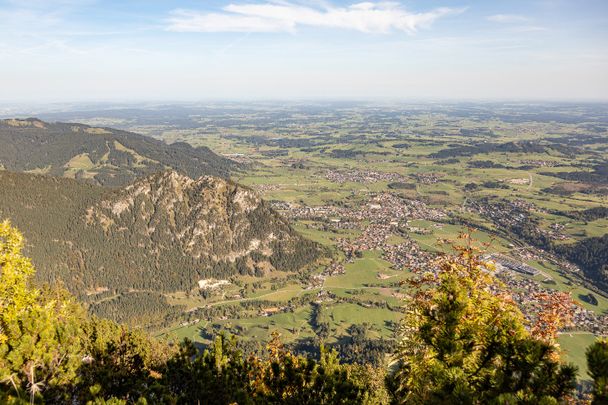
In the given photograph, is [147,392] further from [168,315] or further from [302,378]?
[168,315]

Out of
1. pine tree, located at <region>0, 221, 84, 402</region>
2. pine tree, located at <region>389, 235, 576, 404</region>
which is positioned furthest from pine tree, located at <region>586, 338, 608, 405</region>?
pine tree, located at <region>0, 221, 84, 402</region>

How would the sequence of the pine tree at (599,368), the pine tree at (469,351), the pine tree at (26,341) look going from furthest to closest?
1. the pine tree at (26,341)
2. the pine tree at (469,351)
3. the pine tree at (599,368)

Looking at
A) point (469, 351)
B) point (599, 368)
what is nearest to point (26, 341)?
point (469, 351)

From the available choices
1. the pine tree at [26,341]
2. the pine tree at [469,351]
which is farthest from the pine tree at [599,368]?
the pine tree at [26,341]

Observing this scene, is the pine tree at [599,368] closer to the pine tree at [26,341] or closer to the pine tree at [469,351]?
the pine tree at [469,351]

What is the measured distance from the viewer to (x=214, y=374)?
113 ft

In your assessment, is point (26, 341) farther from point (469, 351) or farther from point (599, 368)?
point (599, 368)

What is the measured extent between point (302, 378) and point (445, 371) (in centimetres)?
2252

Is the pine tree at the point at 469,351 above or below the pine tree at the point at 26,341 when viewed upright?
above

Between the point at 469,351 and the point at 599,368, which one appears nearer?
the point at 599,368

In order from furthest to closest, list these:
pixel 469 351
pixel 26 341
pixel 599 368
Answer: pixel 26 341, pixel 469 351, pixel 599 368

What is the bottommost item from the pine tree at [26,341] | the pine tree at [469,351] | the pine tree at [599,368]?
the pine tree at [26,341]

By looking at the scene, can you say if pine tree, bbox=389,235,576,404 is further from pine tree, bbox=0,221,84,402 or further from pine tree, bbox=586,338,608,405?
pine tree, bbox=0,221,84,402

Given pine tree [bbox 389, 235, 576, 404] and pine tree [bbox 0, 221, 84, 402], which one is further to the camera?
pine tree [bbox 0, 221, 84, 402]
